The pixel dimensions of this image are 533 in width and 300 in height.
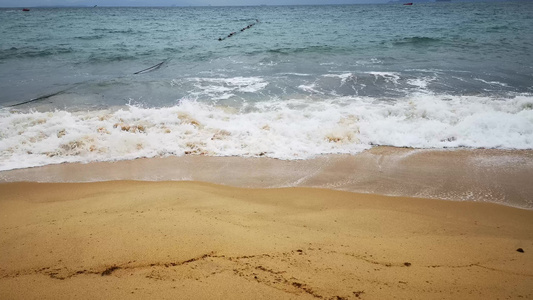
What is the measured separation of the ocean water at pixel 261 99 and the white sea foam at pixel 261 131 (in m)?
0.03

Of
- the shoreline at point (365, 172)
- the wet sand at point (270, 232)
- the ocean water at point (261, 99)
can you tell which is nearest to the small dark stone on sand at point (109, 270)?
the wet sand at point (270, 232)

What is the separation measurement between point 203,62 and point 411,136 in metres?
11.4

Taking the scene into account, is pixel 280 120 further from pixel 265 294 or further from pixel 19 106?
pixel 19 106

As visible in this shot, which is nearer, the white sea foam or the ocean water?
the white sea foam

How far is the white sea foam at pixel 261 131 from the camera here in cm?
573

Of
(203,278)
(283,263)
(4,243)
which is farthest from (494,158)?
(4,243)

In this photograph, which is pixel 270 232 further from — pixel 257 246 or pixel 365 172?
pixel 365 172

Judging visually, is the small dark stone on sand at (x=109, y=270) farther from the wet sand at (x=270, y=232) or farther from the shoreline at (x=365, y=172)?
the shoreline at (x=365, y=172)

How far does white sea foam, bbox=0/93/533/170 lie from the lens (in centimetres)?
573

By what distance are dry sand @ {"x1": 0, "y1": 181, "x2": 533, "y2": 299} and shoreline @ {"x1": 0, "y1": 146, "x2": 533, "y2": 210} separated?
0.35 meters

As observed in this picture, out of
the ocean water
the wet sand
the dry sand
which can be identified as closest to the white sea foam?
the ocean water

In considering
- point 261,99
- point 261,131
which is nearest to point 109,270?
point 261,131

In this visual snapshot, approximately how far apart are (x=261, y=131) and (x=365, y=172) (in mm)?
2478

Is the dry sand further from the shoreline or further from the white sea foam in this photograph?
the white sea foam
